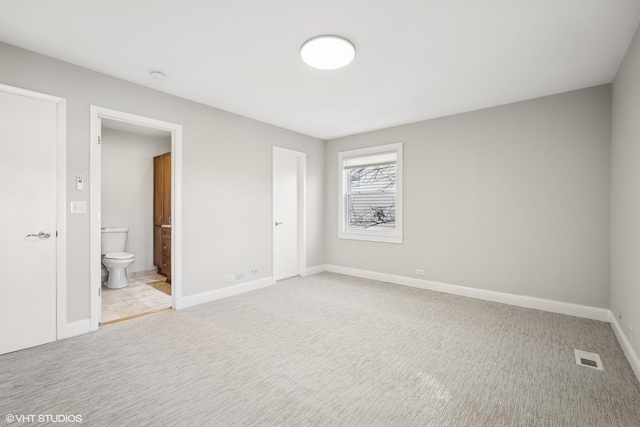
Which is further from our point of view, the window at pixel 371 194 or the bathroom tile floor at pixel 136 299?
the window at pixel 371 194

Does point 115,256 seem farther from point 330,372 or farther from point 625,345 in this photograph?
point 625,345

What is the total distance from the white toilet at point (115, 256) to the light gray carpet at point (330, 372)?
1.64m

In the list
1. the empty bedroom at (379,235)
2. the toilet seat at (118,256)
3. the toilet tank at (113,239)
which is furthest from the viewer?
the toilet tank at (113,239)

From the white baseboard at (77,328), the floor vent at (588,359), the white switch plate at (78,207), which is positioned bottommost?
the floor vent at (588,359)

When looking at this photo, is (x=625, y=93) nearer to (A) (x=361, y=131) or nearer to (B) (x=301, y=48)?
(B) (x=301, y=48)

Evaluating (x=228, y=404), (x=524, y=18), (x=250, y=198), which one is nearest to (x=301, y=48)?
(x=524, y=18)

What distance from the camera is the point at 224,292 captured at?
402 centimetres

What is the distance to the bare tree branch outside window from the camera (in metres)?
4.99

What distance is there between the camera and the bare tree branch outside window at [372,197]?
4988mm

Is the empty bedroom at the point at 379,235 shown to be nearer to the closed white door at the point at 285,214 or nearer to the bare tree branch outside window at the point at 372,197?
the closed white door at the point at 285,214

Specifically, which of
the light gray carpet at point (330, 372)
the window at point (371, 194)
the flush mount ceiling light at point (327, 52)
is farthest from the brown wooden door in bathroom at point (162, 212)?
the flush mount ceiling light at point (327, 52)

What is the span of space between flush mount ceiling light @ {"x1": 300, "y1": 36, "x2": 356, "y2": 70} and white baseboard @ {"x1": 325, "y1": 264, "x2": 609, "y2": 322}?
3326mm

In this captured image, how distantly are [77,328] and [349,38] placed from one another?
3566 millimetres

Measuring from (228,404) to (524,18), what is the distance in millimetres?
3280
